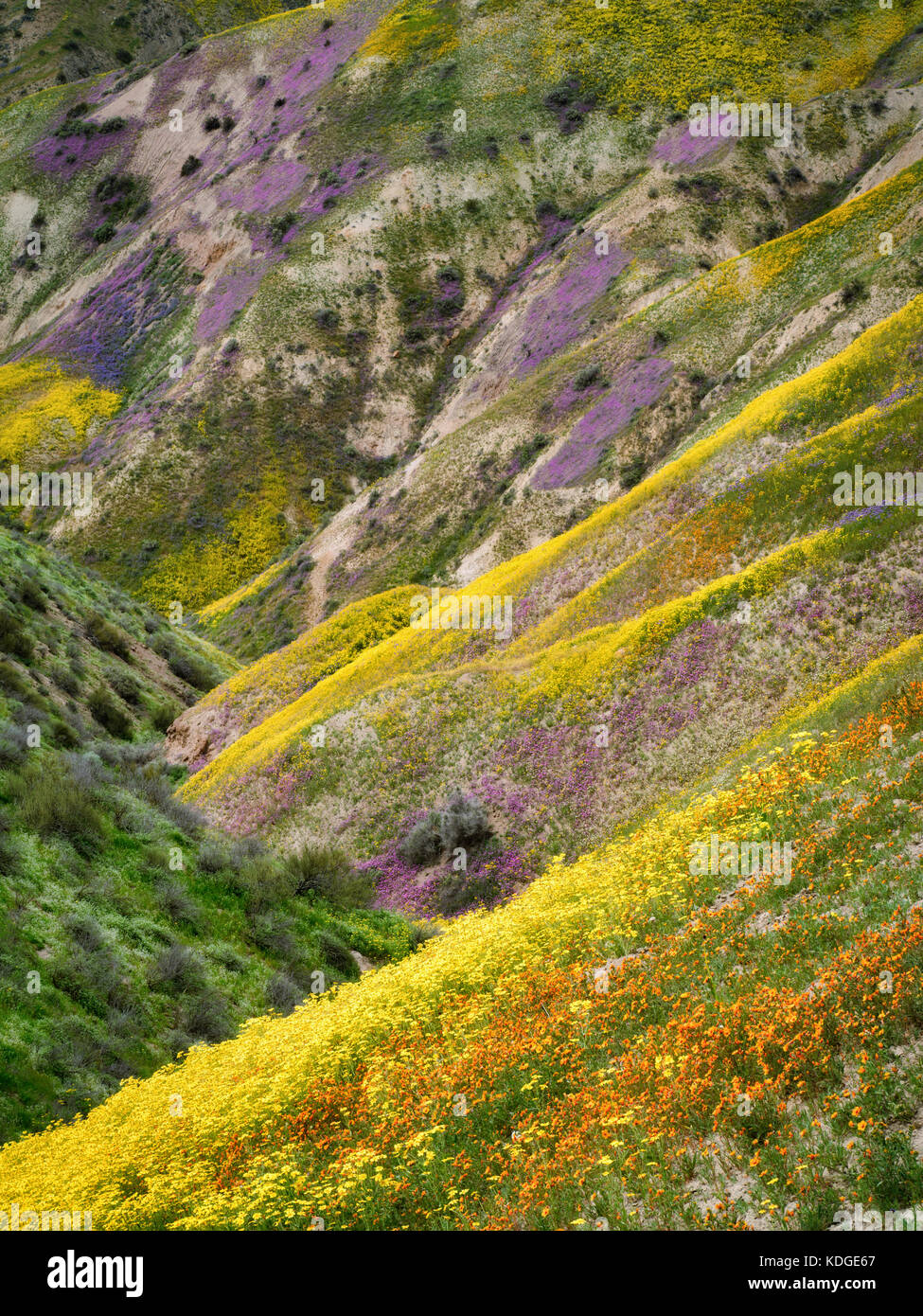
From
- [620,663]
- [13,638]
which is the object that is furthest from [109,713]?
[620,663]

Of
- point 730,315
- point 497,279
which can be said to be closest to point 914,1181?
point 730,315

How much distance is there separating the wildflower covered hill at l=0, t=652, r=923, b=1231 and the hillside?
0.07 m

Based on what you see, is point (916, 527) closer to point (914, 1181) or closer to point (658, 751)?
point (658, 751)

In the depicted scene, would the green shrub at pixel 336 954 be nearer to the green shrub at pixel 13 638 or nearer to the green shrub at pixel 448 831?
the green shrub at pixel 448 831

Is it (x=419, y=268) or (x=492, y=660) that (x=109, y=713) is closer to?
(x=492, y=660)

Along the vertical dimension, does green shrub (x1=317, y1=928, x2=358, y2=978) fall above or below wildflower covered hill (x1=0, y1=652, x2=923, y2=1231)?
below

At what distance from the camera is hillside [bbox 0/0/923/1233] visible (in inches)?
391

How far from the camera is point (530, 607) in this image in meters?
40.5

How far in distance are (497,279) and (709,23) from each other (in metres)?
44.0
